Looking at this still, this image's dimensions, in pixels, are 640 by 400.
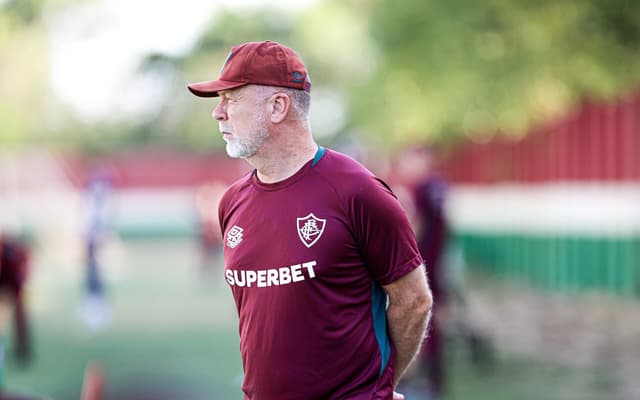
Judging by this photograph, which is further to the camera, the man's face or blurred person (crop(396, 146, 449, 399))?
blurred person (crop(396, 146, 449, 399))

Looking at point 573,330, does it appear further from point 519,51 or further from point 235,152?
point 235,152

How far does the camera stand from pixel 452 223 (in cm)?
2444

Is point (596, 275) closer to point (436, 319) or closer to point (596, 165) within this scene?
point (596, 165)

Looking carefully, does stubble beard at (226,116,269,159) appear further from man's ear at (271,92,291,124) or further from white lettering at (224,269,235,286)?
white lettering at (224,269,235,286)

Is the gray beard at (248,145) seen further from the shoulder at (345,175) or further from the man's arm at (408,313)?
the man's arm at (408,313)

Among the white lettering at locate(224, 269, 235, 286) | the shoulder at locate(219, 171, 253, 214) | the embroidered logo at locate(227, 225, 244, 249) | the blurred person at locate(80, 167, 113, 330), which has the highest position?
the shoulder at locate(219, 171, 253, 214)

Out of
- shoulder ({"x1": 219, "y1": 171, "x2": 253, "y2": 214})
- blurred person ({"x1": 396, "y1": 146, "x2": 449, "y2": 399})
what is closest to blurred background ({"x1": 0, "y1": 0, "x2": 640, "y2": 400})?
blurred person ({"x1": 396, "y1": 146, "x2": 449, "y2": 399})

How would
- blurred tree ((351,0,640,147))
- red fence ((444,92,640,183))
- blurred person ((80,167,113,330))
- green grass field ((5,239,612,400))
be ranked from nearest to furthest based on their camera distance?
green grass field ((5,239,612,400))
blurred tree ((351,0,640,147))
blurred person ((80,167,113,330))
red fence ((444,92,640,183))

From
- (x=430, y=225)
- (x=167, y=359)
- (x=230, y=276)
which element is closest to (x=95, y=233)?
(x=167, y=359)

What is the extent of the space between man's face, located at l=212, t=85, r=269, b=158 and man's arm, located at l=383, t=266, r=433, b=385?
0.63 metres

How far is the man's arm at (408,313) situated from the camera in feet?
12.3

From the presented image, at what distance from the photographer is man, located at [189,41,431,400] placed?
3.63 m

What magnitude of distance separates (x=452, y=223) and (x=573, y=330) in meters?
9.99

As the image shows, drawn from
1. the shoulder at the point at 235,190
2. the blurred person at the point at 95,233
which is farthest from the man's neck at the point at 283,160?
the blurred person at the point at 95,233
